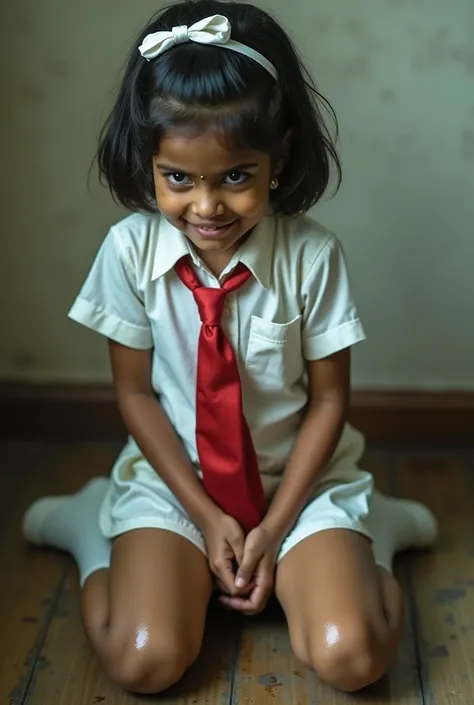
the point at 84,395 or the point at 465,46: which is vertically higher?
the point at 465,46

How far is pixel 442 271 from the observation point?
1.58m

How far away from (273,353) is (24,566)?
46 cm

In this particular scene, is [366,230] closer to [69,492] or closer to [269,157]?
[269,157]

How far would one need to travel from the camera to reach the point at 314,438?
1265 mm

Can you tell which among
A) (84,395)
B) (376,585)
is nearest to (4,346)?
(84,395)

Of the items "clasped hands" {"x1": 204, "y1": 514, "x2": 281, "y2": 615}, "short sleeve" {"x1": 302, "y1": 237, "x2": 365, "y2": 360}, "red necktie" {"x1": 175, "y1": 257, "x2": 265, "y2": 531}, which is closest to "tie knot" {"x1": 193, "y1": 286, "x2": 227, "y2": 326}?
"red necktie" {"x1": 175, "y1": 257, "x2": 265, "y2": 531}

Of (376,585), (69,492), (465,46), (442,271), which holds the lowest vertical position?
(69,492)

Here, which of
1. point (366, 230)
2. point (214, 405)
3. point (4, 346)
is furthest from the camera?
point (4, 346)

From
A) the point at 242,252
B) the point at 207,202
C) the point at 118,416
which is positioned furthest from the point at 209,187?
the point at 118,416

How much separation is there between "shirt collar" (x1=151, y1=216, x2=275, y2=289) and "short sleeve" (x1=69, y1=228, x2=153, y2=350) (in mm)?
41

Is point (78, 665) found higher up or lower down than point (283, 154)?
lower down

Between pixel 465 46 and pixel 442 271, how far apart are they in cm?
33

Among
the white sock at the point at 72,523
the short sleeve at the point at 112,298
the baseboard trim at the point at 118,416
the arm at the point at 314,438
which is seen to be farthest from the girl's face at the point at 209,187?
the baseboard trim at the point at 118,416

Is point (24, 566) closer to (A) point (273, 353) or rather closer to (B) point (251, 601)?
(B) point (251, 601)
